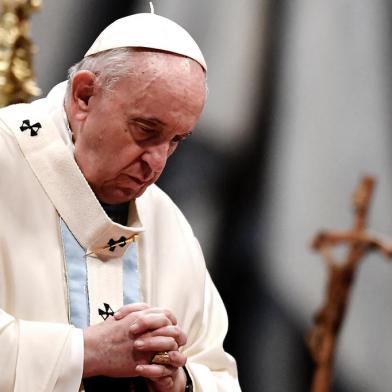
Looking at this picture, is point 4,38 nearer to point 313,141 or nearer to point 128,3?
point 128,3

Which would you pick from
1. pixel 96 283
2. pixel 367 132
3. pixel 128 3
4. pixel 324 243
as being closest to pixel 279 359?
pixel 324 243

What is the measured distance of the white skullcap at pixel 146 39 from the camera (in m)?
3.75

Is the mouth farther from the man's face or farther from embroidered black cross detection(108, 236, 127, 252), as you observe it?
embroidered black cross detection(108, 236, 127, 252)

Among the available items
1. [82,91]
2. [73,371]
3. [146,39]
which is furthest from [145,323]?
[146,39]

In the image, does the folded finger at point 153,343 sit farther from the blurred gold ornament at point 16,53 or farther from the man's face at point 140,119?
the blurred gold ornament at point 16,53

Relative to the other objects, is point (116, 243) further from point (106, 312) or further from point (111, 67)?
point (111, 67)

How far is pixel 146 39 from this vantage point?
12.3 ft

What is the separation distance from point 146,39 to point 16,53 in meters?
1.05

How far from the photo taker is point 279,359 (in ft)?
18.1

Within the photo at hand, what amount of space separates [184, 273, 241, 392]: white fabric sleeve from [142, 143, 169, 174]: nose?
1.77 ft

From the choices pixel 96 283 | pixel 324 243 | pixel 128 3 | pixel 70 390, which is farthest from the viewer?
pixel 128 3

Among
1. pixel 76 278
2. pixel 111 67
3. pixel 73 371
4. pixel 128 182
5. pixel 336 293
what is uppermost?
pixel 111 67

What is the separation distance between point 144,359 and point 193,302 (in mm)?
457

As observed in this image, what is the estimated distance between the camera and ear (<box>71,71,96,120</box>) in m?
3.75
